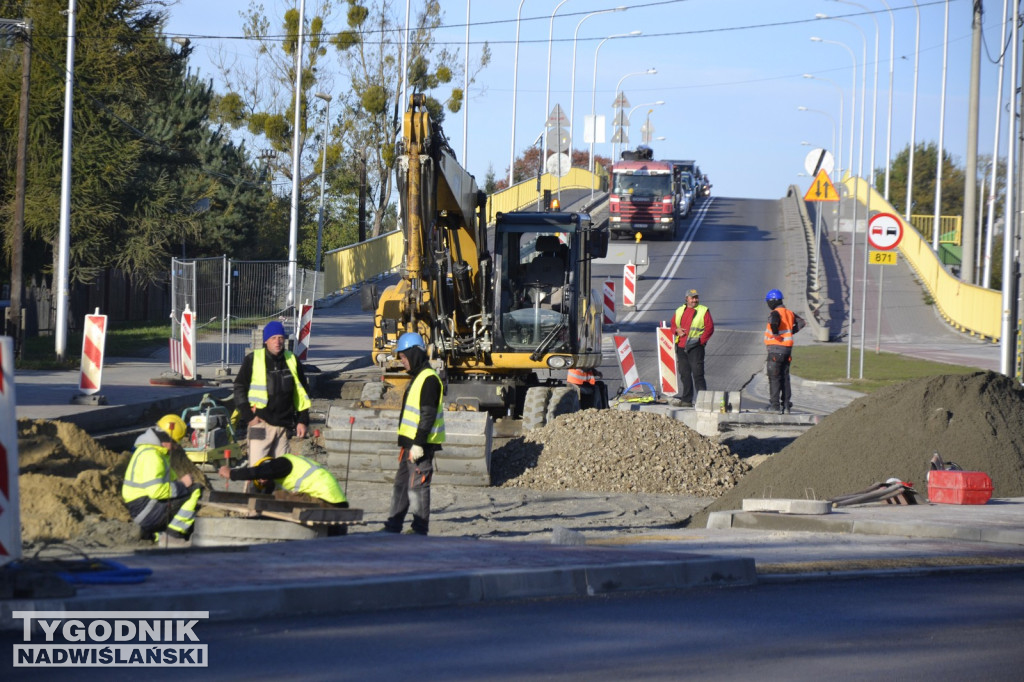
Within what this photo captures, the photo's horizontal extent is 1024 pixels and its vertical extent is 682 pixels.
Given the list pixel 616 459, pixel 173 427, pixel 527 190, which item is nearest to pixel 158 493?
pixel 173 427

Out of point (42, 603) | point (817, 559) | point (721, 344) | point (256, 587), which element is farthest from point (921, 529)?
point (721, 344)

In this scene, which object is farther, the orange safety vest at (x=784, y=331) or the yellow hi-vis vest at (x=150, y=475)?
the orange safety vest at (x=784, y=331)

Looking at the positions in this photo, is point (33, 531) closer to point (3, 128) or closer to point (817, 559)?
point (817, 559)

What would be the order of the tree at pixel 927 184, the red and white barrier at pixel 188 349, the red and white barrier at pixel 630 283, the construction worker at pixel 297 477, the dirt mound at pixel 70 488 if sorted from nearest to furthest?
the construction worker at pixel 297 477 < the dirt mound at pixel 70 488 < the red and white barrier at pixel 188 349 < the red and white barrier at pixel 630 283 < the tree at pixel 927 184

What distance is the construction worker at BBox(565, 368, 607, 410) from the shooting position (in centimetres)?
1697

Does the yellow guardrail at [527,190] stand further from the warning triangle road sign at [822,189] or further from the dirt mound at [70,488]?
the dirt mound at [70,488]

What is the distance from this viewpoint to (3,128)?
103ft

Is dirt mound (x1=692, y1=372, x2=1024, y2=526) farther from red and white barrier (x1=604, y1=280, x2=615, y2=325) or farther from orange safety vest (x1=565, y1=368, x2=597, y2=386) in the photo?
red and white barrier (x1=604, y1=280, x2=615, y2=325)

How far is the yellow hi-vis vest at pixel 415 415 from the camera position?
32.9 feet

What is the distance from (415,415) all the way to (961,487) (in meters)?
5.56

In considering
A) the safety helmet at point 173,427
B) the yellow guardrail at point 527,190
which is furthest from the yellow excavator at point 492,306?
the yellow guardrail at point 527,190

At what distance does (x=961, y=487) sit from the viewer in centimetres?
1201

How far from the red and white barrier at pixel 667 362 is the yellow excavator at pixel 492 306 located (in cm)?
353

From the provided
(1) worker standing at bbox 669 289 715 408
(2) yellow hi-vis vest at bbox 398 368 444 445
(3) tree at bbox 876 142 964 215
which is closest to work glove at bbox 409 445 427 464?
(2) yellow hi-vis vest at bbox 398 368 444 445
